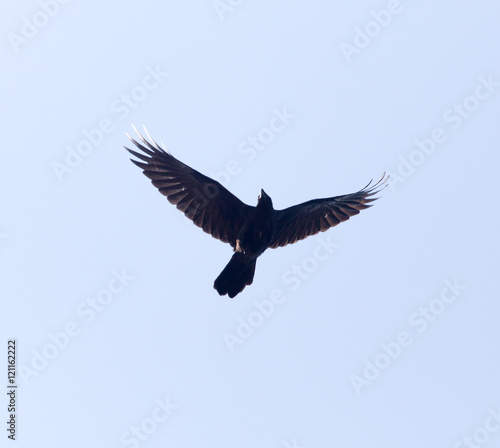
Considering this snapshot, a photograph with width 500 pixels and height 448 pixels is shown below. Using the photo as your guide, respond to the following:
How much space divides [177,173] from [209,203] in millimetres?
748

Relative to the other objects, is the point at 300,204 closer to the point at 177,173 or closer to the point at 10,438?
the point at 177,173

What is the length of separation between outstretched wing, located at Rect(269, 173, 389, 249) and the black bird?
30 millimetres

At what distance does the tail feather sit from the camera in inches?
560

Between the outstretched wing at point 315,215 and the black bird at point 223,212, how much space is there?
0.03 meters

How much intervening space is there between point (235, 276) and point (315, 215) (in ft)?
7.60

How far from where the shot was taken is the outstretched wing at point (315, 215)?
1526cm

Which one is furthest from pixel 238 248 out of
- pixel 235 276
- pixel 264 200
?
pixel 264 200

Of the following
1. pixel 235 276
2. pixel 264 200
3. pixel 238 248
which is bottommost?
pixel 235 276

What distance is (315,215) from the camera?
1578cm

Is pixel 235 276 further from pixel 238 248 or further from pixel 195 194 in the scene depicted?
pixel 195 194

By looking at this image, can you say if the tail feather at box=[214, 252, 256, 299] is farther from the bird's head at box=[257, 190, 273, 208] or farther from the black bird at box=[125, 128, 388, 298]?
the bird's head at box=[257, 190, 273, 208]


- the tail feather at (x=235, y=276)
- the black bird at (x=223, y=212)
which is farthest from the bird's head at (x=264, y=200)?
the tail feather at (x=235, y=276)

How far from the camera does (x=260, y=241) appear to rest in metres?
14.4

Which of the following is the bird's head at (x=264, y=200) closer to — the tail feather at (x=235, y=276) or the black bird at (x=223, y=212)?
the black bird at (x=223, y=212)
